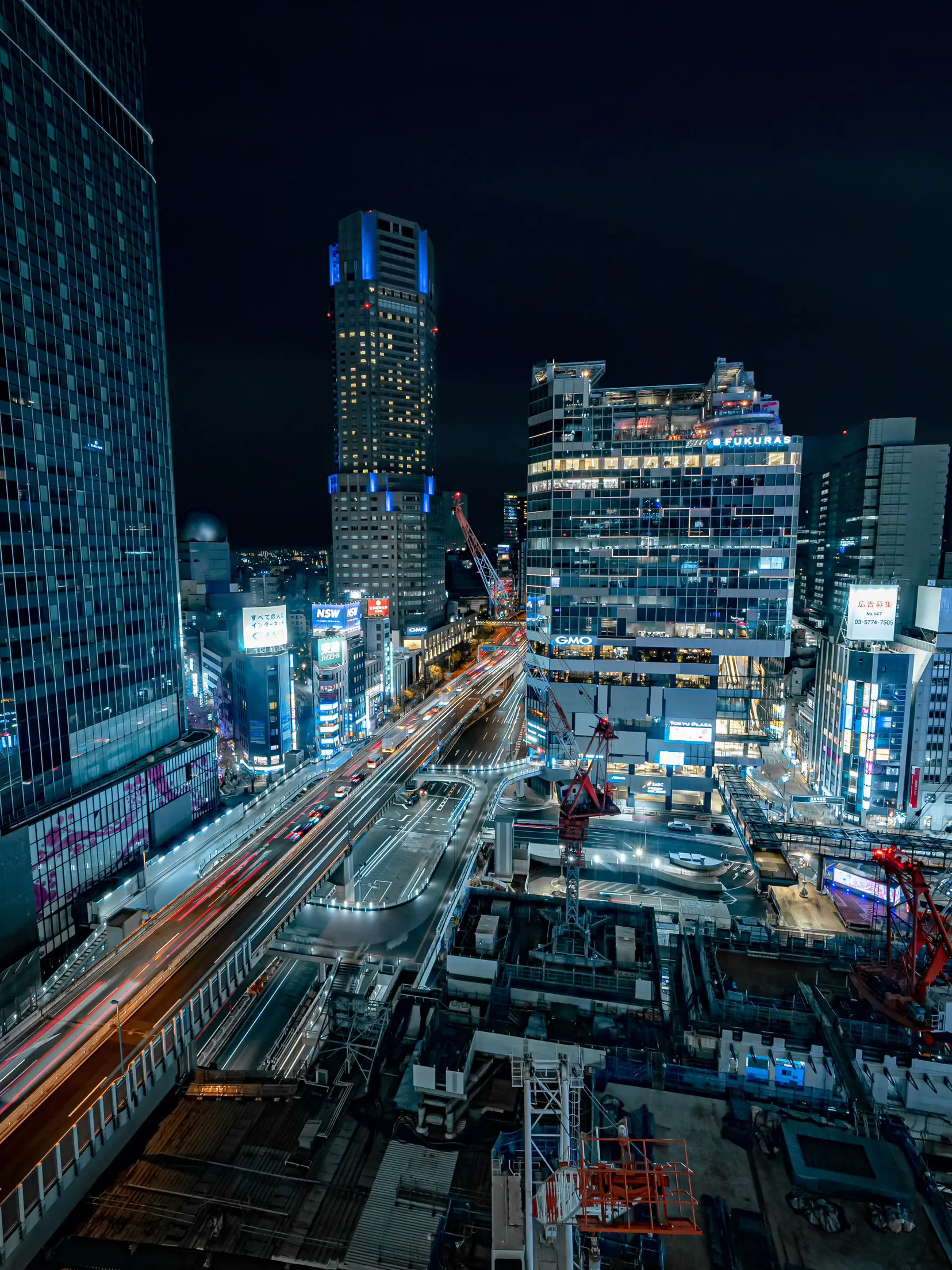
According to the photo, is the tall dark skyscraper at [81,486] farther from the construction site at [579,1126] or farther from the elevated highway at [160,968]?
the construction site at [579,1126]

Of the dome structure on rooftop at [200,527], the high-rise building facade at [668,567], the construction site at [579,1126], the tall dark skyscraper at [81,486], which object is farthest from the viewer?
the dome structure on rooftop at [200,527]

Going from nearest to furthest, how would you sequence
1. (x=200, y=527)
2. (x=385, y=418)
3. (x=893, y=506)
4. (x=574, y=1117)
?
1. (x=574, y=1117)
2. (x=893, y=506)
3. (x=200, y=527)
4. (x=385, y=418)

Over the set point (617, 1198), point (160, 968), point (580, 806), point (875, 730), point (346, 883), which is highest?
point (617, 1198)

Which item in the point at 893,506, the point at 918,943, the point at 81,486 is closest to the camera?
the point at 918,943

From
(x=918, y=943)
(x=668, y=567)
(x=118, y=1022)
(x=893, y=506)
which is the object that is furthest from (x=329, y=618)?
(x=893, y=506)

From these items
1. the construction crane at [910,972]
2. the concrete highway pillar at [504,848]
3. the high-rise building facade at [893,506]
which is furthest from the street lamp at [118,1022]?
the high-rise building facade at [893,506]

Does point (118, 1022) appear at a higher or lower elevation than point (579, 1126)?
lower

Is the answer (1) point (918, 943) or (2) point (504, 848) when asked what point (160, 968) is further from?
(1) point (918, 943)
